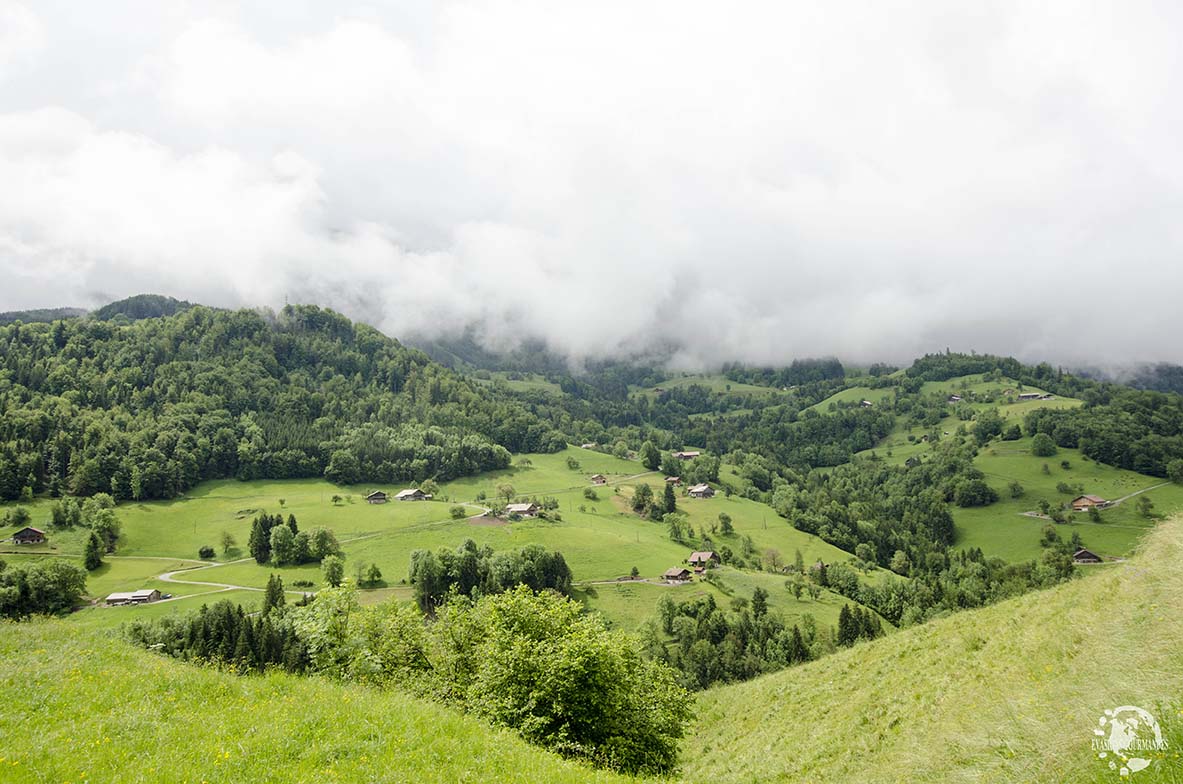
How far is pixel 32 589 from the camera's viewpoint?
305ft

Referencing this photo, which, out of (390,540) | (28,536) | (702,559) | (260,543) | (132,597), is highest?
(28,536)

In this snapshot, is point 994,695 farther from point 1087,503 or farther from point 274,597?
point 1087,503

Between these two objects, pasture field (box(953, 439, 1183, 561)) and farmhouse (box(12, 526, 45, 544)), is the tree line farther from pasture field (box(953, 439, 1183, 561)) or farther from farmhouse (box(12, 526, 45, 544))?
pasture field (box(953, 439, 1183, 561))

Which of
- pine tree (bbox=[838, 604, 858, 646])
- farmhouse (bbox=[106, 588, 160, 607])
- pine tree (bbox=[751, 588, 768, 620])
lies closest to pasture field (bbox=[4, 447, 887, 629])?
farmhouse (bbox=[106, 588, 160, 607])

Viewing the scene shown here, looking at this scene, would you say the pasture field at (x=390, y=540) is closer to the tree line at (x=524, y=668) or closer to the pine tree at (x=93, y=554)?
the pine tree at (x=93, y=554)

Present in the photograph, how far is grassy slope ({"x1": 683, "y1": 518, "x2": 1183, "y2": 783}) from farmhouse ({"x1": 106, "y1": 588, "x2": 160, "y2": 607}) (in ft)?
372

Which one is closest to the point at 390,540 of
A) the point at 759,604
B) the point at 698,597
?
the point at 698,597

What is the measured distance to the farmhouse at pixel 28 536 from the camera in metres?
123

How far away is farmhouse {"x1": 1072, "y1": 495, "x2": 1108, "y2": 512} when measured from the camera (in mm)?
180125

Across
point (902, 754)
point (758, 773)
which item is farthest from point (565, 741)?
point (902, 754)

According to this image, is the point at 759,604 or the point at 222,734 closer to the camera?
the point at 222,734

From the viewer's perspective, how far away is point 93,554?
393ft

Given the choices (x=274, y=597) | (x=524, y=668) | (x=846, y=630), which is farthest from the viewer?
(x=846, y=630)

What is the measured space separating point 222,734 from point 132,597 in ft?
394
